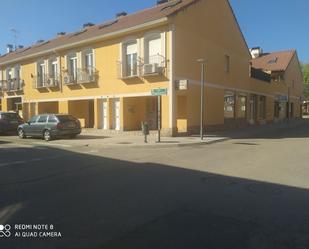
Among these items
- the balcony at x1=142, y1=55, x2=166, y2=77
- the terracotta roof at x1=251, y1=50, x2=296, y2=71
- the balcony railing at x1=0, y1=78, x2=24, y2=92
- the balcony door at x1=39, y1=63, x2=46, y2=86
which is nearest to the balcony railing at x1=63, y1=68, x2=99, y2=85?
the balcony door at x1=39, y1=63, x2=46, y2=86

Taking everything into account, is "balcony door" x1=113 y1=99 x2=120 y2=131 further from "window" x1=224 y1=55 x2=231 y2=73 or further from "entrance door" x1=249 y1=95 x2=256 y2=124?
"entrance door" x1=249 y1=95 x2=256 y2=124

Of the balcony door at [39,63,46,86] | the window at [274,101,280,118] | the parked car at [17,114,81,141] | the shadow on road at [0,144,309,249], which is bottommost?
the shadow on road at [0,144,309,249]

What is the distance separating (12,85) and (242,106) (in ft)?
70.7

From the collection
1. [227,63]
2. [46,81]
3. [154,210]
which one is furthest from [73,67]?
[154,210]

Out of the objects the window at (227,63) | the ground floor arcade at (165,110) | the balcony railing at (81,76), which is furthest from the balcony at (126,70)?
the window at (227,63)

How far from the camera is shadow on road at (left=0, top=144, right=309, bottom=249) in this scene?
464 centimetres

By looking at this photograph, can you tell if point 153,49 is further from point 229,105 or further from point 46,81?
point 46,81

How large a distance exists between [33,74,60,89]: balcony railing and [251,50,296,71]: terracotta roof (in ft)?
89.2

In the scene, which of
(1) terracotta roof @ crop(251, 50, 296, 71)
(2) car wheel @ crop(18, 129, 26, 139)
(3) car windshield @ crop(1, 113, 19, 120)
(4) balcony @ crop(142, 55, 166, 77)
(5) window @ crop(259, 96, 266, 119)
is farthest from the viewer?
(1) terracotta roof @ crop(251, 50, 296, 71)

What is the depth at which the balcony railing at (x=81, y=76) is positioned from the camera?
24.9 m

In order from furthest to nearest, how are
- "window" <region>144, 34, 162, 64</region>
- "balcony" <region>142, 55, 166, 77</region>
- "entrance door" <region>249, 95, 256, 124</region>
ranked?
1. "entrance door" <region>249, 95, 256, 124</region>
2. "window" <region>144, 34, 162, 64</region>
3. "balcony" <region>142, 55, 166, 77</region>

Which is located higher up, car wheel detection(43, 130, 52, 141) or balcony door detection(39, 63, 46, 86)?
balcony door detection(39, 63, 46, 86)

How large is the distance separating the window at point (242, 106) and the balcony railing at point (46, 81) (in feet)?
49.5

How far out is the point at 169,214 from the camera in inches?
224
